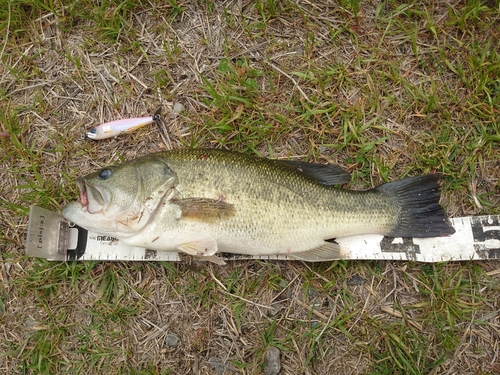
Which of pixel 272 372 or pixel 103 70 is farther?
pixel 103 70

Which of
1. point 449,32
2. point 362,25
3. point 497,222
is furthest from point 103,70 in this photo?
point 497,222

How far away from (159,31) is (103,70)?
744 millimetres

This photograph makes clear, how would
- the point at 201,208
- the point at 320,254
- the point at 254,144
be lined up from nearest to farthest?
1. the point at 201,208
2. the point at 320,254
3. the point at 254,144

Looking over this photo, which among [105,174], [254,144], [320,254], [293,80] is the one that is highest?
[293,80]

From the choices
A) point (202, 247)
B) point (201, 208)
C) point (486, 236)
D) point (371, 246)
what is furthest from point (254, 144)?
point (486, 236)

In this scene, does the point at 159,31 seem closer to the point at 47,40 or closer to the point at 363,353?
the point at 47,40

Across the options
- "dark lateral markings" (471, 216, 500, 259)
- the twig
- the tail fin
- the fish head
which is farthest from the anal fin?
"dark lateral markings" (471, 216, 500, 259)

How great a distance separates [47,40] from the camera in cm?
425

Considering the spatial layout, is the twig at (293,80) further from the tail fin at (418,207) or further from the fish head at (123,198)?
the fish head at (123,198)

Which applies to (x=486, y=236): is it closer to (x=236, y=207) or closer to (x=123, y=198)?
(x=236, y=207)

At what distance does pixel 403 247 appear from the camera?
365 cm

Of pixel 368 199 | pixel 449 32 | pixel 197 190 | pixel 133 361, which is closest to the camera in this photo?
pixel 197 190

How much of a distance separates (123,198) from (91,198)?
10.6 inches

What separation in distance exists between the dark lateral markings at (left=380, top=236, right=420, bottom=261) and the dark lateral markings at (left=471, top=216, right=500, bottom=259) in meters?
0.57
